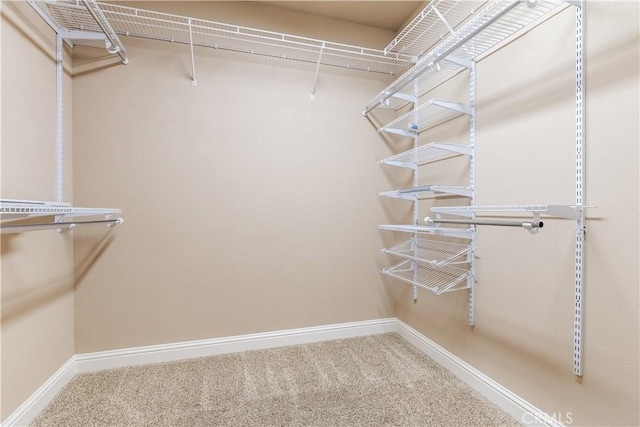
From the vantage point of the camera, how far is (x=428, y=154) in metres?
1.97

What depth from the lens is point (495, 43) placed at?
1526mm

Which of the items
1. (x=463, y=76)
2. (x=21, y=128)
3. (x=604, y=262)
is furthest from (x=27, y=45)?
(x=604, y=262)

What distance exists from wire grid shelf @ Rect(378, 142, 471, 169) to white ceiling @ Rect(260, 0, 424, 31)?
1.09 meters

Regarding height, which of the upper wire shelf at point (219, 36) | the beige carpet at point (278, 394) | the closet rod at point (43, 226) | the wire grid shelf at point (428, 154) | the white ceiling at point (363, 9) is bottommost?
the beige carpet at point (278, 394)

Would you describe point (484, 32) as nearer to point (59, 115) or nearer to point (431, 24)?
point (431, 24)

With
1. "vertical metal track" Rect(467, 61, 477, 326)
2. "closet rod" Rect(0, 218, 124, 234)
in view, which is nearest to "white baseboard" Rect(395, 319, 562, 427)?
"vertical metal track" Rect(467, 61, 477, 326)

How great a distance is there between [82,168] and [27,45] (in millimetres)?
665

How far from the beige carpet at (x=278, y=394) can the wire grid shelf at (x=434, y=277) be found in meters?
0.54

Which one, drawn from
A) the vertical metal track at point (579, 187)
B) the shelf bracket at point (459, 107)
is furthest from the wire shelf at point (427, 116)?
the vertical metal track at point (579, 187)

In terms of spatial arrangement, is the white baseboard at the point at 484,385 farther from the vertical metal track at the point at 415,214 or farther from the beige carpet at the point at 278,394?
the vertical metal track at the point at 415,214

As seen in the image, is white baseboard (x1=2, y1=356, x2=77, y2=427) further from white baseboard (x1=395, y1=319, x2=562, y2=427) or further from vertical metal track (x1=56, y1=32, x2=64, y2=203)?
white baseboard (x1=395, y1=319, x2=562, y2=427)

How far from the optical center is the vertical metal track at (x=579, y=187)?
1.15 m

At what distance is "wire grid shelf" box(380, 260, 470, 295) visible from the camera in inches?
65.4

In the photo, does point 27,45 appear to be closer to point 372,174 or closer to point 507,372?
point 372,174
